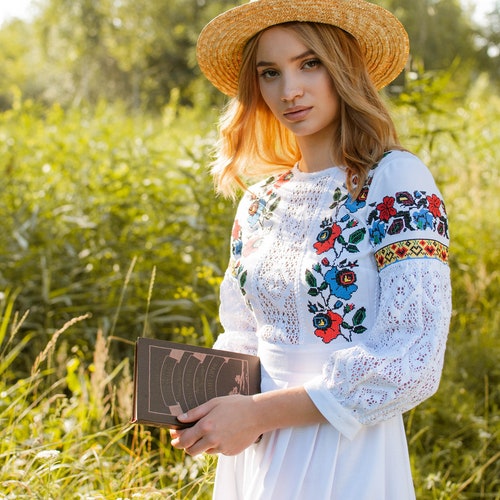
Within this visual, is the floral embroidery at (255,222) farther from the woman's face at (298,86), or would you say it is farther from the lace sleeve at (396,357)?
the lace sleeve at (396,357)

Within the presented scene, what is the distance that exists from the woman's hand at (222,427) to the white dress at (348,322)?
118 mm

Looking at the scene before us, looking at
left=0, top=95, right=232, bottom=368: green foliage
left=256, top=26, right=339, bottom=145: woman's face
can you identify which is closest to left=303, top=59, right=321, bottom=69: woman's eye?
left=256, top=26, right=339, bottom=145: woman's face

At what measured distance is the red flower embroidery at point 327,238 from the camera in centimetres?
158

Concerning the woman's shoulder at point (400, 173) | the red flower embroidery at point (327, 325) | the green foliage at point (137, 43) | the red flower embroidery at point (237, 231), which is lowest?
the red flower embroidery at point (327, 325)

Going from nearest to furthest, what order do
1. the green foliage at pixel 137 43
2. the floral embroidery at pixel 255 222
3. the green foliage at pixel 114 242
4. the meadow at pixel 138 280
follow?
the floral embroidery at pixel 255 222, the meadow at pixel 138 280, the green foliage at pixel 114 242, the green foliage at pixel 137 43

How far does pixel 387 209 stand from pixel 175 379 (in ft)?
1.78

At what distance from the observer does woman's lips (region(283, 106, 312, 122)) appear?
1708 millimetres

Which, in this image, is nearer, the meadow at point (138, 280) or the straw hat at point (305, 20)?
the straw hat at point (305, 20)

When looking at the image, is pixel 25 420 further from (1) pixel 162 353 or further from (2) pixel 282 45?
(2) pixel 282 45

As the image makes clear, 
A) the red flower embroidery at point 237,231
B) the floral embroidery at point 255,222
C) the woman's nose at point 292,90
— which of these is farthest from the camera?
the red flower embroidery at point 237,231

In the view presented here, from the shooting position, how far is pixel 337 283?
1.56m

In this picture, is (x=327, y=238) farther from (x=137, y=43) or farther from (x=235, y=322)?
(x=137, y=43)

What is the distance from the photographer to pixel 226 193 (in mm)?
2133

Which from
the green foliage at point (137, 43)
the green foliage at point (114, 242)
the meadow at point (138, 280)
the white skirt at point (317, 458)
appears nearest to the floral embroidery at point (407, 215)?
the white skirt at point (317, 458)
